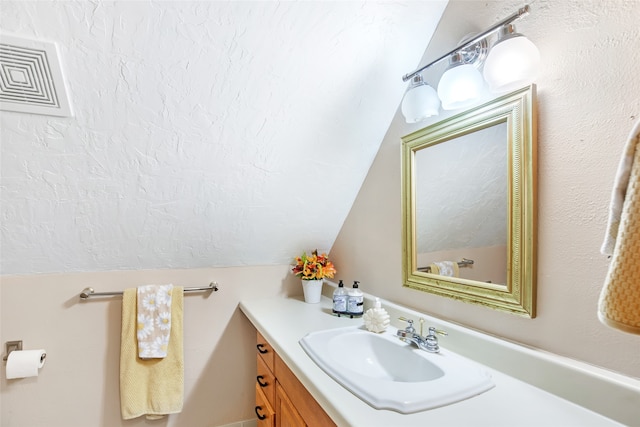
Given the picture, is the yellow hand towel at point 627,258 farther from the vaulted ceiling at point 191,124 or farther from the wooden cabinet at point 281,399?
the vaulted ceiling at point 191,124

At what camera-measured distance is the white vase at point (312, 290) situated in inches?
72.0

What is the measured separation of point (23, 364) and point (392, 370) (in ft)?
5.43

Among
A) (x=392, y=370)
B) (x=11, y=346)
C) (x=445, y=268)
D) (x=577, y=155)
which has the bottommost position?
(x=11, y=346)

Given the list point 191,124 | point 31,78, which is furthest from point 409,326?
point 31,78

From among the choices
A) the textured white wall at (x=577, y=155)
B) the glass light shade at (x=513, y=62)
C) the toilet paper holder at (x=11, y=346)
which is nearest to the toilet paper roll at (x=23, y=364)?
the toilet paper holder at (x=11, y=346)

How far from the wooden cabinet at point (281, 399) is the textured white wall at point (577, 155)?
0.59 metres

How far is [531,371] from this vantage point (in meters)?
0.84

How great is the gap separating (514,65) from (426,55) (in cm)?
48

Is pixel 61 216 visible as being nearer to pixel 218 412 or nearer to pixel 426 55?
pixel 218 412

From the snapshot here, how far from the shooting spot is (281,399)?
4.06ft

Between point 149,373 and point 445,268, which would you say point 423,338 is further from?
point 149,373

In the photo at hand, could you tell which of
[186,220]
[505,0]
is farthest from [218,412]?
[505,0]

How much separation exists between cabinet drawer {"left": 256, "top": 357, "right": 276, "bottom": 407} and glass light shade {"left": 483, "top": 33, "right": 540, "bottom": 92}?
52.6 inches

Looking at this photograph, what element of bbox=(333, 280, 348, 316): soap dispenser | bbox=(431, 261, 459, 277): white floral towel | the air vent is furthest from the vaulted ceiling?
bbox=(431, 261, 459, 277): white floral towel
